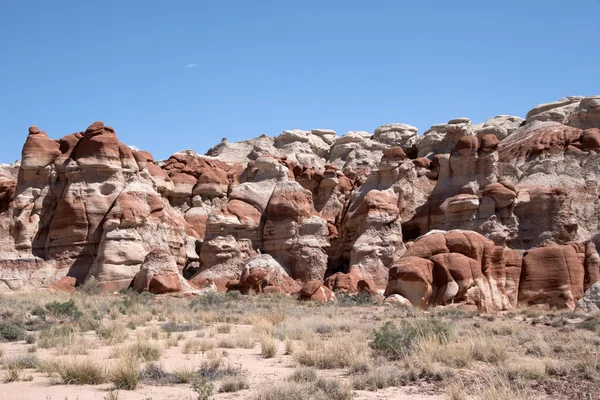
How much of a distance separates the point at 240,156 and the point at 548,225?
42.7 m

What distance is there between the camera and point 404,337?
1191 centimetres

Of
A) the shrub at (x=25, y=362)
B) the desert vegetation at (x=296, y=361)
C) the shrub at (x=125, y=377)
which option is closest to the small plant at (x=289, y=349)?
the desert vegetation at (x=296, y=361)

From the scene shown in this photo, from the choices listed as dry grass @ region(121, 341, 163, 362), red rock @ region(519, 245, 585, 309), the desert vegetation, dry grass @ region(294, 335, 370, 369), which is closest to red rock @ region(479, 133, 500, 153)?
red rock @ region(519, 245, 585, 309)

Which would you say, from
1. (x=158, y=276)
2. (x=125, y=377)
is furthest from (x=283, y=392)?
(x=158, y=276)

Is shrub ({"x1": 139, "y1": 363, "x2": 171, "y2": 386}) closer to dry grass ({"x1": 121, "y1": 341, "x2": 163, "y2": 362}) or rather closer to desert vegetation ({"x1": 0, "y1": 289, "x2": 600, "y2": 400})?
Result: desert vegetation ({"x1": 0, "y1": 289, "x2": 600, "y2": 400})

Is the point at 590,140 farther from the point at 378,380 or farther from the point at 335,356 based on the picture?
the point at 378,380

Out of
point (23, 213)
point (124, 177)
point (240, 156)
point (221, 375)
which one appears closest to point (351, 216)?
point (124, 177)

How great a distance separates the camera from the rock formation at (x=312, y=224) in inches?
1106

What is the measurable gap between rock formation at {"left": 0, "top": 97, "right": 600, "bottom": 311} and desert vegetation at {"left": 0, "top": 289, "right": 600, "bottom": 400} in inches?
454

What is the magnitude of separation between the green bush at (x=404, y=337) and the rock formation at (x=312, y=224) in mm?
12612

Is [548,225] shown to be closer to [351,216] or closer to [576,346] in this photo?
[351,216]

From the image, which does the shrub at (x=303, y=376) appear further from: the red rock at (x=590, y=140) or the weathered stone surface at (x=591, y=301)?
the red rock at (x=590, y=140)

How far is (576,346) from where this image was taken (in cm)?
1187

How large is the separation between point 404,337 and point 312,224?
2471 cm
